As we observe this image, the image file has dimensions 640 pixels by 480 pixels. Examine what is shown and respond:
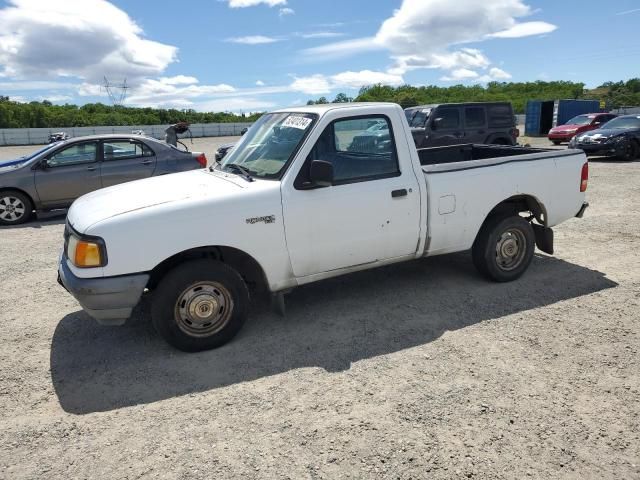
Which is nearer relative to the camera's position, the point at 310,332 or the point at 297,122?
the point at 310,332

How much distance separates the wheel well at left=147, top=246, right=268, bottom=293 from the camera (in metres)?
4.00

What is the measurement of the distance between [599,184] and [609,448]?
1042 centimetres

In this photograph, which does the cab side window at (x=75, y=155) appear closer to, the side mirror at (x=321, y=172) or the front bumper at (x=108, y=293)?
the front bumper at (x=108, y=293)

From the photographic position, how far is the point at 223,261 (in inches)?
171

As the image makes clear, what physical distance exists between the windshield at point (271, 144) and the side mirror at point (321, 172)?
1.08ft

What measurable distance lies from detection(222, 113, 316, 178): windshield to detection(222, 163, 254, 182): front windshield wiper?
0.7 inches

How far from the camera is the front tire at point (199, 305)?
3.81 meters

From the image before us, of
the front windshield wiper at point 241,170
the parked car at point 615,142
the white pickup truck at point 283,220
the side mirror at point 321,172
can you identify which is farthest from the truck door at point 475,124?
the side mirror at point 321,172

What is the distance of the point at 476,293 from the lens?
16.6 ft

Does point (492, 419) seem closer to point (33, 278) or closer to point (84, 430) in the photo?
point (84, 430)

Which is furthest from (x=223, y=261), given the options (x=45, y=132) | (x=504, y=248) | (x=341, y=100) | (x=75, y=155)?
(x=341, y=100)

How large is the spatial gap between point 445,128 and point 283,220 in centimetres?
1125

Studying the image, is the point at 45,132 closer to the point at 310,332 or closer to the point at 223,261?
the point at 223,261

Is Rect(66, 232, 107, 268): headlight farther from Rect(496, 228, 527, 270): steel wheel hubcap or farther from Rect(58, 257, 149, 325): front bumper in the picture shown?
Rect(496, 228, 527, 270): steel wheel hubcap
